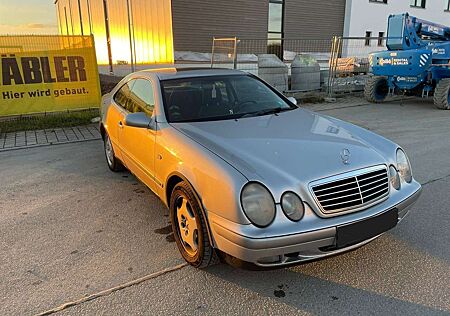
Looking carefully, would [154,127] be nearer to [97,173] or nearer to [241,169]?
[241,169]

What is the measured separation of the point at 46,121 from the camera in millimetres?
8344

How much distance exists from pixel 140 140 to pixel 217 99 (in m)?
0.89

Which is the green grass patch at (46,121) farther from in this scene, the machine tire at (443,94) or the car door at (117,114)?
the machine tire at (443,94)

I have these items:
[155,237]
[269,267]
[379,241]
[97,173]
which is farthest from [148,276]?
[97,173]

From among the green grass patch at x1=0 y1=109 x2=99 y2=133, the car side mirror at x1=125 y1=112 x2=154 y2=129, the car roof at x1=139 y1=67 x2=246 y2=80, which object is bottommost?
the green grass patch at x1=0 y1=109 x2=99 y2=133

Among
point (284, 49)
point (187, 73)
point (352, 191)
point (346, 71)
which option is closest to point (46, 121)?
point (187, 73)

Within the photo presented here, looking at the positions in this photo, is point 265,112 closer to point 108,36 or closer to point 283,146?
point 283,146

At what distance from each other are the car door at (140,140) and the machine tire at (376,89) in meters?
9.02

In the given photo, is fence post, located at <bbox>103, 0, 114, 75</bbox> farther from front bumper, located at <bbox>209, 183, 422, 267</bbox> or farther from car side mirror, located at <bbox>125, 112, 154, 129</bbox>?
front bumper, located at <bbox>209, 183, 422, 267</bbox>

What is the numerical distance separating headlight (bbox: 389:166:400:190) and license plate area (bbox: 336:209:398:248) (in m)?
0.26

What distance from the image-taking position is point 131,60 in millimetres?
17781

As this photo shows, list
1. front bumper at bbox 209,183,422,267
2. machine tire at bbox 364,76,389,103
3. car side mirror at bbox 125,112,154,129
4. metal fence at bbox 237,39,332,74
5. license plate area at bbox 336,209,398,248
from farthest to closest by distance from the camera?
metal fence at bbox 237,39,332,74 → machine tire at bbox 364,76,389,103 → car side mirror at bbox 125,112,154,129 → license plate area at bbox 336,209,398,248 → front bumper at bbox 209,183,422,267

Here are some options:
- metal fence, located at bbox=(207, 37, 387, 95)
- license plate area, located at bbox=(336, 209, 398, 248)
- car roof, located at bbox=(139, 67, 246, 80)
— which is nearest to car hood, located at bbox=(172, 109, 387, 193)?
license plate area, located at bbox=(336, 209, 398, 248)

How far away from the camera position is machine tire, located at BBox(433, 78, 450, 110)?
31.9 ft
